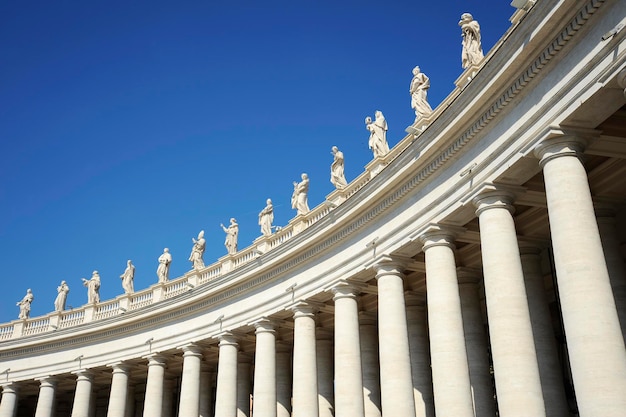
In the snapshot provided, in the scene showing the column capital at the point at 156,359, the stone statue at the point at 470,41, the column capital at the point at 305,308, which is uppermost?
the stone statue at the point at 470,41

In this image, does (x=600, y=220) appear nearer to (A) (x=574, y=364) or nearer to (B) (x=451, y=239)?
(B) (x=451, y=239)

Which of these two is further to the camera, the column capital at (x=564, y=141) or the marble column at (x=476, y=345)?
the marble column at (x=476, y=345)

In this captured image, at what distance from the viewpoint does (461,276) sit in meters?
51.4

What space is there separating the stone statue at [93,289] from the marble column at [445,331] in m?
58.6

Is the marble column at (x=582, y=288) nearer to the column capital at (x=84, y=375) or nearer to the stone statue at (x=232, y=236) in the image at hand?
the stone statue at (x=232, y=236)

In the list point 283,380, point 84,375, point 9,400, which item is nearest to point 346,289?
point 283,380

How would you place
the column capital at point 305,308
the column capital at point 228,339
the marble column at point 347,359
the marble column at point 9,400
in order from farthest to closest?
the marble column at point 9,400
the column capital at point 228,339
the column capital at point 305,308
the marble column at point 347,359

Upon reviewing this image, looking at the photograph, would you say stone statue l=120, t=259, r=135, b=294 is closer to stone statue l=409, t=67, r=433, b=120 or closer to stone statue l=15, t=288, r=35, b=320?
stone statue l=15, t=288, r=35, b=320

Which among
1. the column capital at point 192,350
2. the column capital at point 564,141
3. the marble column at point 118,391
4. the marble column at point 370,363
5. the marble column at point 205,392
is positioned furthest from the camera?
the marble column at point 205,392

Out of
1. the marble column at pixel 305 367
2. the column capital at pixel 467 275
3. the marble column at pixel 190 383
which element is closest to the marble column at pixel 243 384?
the marble column at pixel 190 383

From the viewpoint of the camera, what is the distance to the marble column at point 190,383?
68.6m

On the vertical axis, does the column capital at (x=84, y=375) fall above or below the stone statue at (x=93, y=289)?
below

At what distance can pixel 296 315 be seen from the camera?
58562mm

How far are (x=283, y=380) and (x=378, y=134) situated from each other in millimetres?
30059
